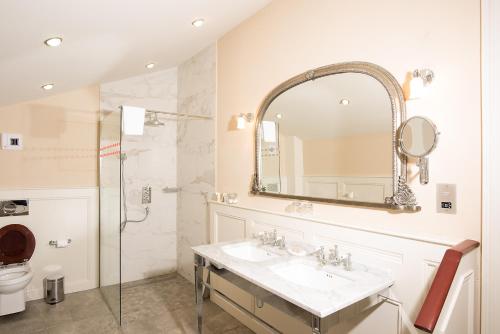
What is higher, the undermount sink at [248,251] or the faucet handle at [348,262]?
the faucet handle at [348,262]

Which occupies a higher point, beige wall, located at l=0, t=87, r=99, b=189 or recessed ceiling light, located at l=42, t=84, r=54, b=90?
recessed ceiling light, located at l=42, t=84, r=54, b=90

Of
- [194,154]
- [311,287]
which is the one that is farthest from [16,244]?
[311,287]

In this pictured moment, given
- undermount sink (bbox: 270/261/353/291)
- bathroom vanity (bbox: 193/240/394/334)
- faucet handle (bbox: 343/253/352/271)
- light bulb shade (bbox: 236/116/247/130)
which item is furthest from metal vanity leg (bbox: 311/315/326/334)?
light bulb shade (bbox: 236/116/247/130)

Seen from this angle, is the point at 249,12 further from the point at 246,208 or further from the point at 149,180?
the point at 149,180

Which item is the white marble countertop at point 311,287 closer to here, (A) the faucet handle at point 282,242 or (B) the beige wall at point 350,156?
(A) the faucet handle at point 282,242

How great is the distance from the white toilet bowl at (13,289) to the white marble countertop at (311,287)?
→ 6.41 feet

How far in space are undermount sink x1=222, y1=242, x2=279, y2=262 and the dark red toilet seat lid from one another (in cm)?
223

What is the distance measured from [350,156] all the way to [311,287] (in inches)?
31.8

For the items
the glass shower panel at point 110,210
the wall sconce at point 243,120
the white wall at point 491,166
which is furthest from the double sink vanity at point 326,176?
the glass shower panel at point 110,210

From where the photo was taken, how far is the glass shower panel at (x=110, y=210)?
9.10ft

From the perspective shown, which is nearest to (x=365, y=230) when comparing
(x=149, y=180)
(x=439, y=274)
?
(x=439, y=274)

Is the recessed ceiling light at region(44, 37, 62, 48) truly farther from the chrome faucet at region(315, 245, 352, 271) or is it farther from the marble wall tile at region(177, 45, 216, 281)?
the chrome faucet at region(315, 245, 352, 271)

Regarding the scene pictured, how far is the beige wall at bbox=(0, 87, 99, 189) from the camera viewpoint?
124 inches

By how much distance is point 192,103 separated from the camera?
3.67 meters
